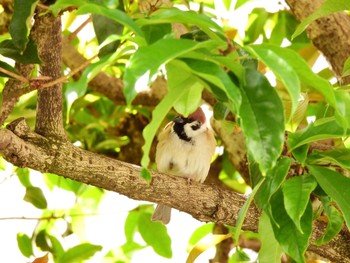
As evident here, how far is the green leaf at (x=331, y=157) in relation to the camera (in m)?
0.93

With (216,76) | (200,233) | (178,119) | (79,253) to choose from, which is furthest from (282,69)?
(200,233)

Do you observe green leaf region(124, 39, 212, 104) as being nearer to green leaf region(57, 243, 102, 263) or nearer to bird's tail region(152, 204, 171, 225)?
green leaf region(57, 243, 102, 263)

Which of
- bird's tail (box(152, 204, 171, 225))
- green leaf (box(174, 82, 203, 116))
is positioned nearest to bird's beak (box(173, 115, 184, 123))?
bird's tail (box(152, 204, 171, 225))

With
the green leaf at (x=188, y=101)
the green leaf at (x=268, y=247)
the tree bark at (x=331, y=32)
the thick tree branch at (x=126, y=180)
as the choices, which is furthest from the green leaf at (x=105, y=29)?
the tree bark at (x=331, y=32)

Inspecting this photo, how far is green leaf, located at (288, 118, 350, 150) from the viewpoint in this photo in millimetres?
884

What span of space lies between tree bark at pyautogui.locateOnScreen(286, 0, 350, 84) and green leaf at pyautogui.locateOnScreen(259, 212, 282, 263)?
27.9 inches

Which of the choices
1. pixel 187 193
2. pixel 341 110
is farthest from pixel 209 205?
pixel 341 110

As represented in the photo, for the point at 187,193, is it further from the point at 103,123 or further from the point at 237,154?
the point at 103,123

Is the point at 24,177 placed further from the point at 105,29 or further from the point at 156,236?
the point at 105,29

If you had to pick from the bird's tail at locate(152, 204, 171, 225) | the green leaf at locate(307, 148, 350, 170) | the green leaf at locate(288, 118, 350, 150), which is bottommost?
the bird's tail at locate(152, 204, 171, 225)

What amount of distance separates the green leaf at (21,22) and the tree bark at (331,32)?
0.97 metres

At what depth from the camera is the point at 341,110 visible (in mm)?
717

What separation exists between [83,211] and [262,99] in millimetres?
1229

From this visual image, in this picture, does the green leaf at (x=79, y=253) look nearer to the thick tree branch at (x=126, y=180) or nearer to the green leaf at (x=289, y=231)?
the thick tree branch at (x=126, y=180)
